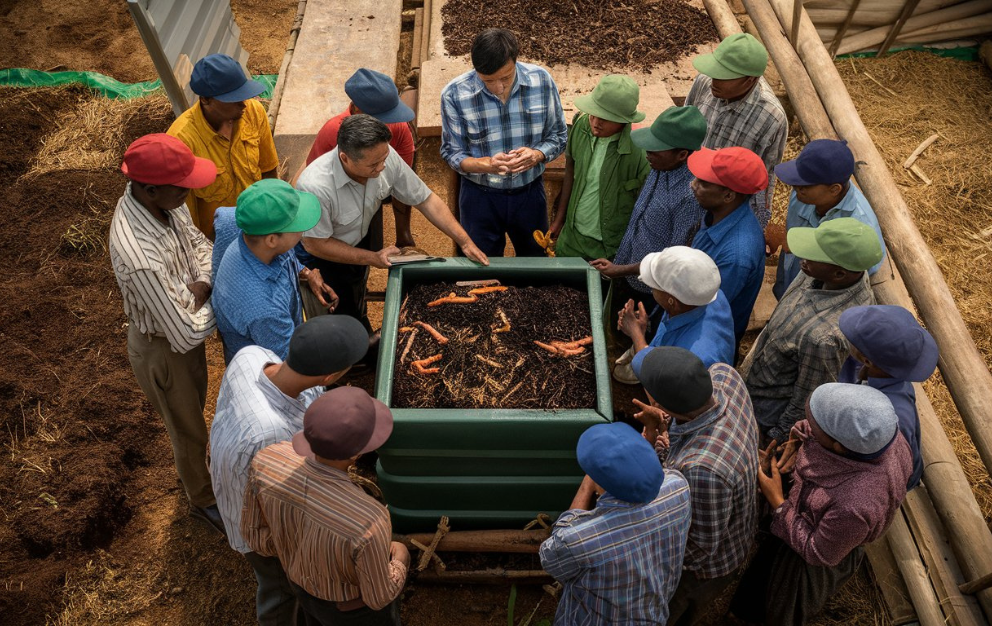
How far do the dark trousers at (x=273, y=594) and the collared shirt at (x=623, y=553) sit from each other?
137cm

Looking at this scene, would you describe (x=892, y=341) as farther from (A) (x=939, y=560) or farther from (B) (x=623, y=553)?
(A) (x=939, y=560)

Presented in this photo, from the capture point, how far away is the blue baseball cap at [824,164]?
4000 mm

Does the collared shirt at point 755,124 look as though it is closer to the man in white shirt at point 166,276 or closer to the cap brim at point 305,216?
the cap brim at point 305,216

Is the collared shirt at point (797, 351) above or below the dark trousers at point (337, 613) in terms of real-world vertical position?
above

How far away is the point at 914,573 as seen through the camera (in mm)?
3971

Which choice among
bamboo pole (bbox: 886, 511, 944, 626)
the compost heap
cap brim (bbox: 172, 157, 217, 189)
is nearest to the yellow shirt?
cap brim (bbox: 172, 157, 217, 189)

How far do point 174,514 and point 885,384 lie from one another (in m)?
4.21

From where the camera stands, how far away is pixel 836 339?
11.6 ft

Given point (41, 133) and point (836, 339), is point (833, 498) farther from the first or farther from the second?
point (41, 133)

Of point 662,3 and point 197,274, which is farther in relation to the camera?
point 662,3

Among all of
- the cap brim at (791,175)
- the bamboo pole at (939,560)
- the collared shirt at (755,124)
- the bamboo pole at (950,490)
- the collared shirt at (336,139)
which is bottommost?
the bamboo pole at (939,560)

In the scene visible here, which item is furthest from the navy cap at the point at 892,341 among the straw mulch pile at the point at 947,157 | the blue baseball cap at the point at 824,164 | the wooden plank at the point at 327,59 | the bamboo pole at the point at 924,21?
the bamboo pole at the point at 924,21

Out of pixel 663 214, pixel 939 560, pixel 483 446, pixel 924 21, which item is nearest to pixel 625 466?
pixel 483 446

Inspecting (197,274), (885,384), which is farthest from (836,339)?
(197,274)
